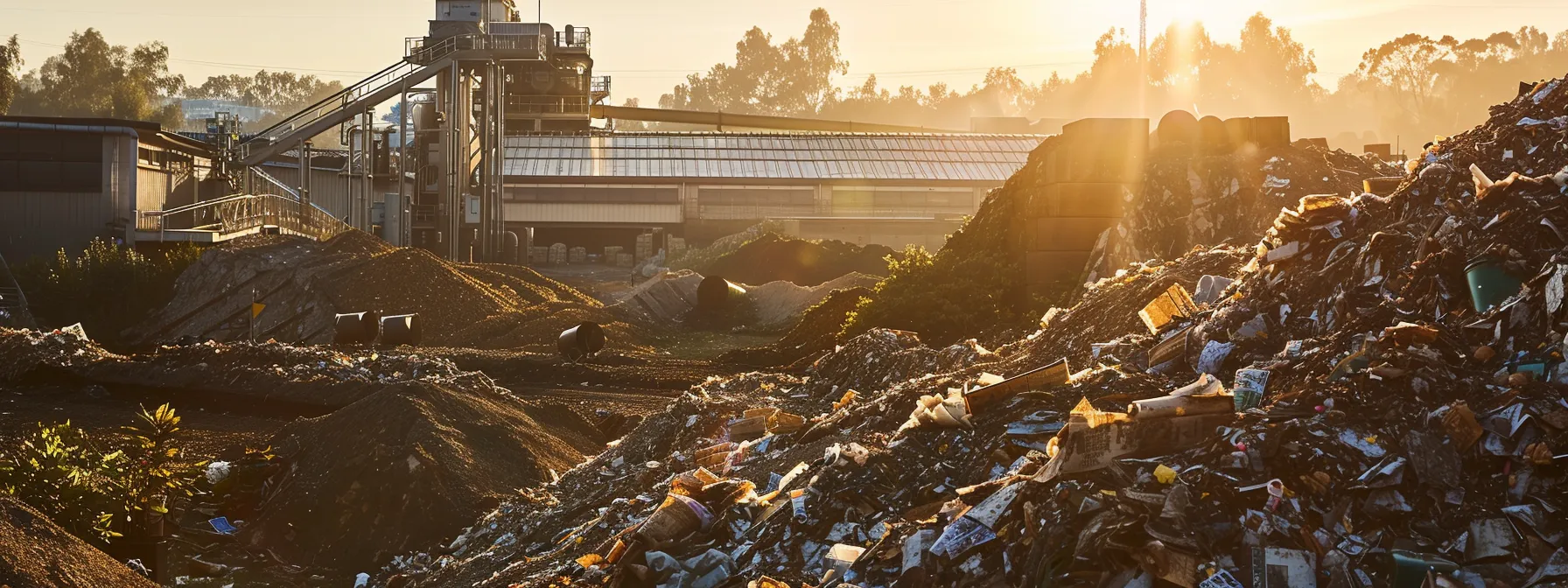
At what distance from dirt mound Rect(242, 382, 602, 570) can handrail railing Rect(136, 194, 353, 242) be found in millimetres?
17408

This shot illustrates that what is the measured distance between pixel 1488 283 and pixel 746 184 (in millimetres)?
44788

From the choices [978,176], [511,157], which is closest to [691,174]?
[511,157]

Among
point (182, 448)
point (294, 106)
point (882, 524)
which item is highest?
point (294, 106)

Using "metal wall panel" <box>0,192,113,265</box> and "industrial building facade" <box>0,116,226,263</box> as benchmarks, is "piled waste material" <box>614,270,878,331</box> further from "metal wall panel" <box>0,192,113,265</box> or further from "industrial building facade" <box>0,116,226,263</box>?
"metal wall panel" <box>0,192,113,265</box>

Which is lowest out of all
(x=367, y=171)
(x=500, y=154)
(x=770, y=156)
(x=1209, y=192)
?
(x=1209, y=192)

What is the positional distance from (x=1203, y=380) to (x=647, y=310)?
75.2 ft

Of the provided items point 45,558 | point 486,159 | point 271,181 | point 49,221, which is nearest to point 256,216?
point 271,181

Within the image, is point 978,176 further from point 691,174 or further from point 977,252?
point 977,252

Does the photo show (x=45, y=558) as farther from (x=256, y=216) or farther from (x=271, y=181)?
(x=271, y=181)

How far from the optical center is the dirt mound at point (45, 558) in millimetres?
6004

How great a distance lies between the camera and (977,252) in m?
18.9

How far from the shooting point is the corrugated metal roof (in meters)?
50.9

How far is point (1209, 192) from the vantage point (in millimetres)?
17094

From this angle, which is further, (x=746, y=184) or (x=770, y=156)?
(x=770, y=156)
